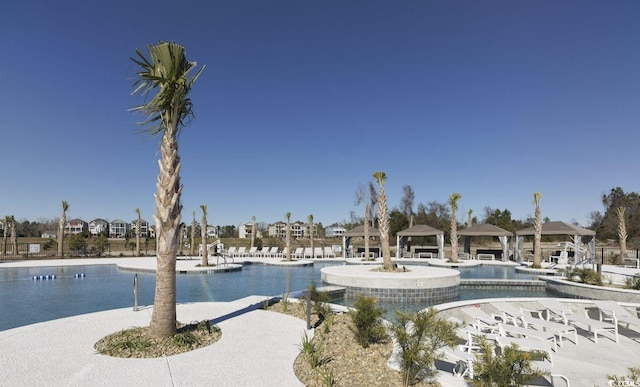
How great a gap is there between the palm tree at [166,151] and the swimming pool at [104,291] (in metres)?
5.07

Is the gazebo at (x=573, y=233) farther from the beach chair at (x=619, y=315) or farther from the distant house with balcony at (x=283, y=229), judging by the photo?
the distant house with balcony at (x=283, y=229)

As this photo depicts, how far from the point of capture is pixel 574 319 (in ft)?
24.0

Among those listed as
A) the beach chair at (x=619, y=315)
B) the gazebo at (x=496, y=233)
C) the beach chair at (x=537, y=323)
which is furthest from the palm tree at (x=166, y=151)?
the gazebo at (x=496, y=233)

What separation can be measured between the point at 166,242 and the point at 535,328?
8083mm

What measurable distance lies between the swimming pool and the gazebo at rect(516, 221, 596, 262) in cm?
588

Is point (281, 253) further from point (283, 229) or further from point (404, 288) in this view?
point (283, 229)

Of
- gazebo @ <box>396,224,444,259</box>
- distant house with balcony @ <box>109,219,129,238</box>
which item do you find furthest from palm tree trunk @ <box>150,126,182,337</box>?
distant house with balcony @ <box>109,219,129,238</box>

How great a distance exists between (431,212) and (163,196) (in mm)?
48992

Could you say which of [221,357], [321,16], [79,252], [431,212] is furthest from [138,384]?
[431,212]

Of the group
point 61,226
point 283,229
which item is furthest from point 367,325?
point 283,229

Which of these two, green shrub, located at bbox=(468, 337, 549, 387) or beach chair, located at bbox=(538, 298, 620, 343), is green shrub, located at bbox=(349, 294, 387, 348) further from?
beach chair, located at bbox=(538, 298, 620, 343)

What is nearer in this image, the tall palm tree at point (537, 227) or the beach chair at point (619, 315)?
the beach chair at point (619, 315)

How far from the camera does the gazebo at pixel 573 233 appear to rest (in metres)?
22.0

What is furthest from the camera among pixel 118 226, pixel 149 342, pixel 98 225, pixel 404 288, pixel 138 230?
pixel 118 226
